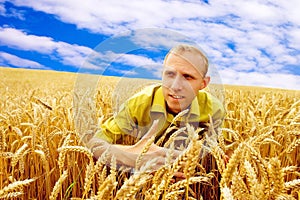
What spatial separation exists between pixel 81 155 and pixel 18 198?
1.37ft

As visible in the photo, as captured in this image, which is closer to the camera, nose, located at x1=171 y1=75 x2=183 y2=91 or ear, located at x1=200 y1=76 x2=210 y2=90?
nose, located at x1=171 y1=75 x2=183 y2=91

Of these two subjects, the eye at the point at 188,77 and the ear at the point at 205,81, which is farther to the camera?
the ear at the point at 205,81

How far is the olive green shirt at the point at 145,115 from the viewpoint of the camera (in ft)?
6.68

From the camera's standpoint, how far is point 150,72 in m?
1.83

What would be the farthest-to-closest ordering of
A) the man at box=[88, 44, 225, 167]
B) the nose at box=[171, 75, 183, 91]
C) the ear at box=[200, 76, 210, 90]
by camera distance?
the ear at box=[200, 76, 210, 90]
the nose at box=[171, 75, 183, 91]
the man at box=[88, 44, 225, 167]

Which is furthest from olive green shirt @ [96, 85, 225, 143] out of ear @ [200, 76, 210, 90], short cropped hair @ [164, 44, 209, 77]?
short cropped hair @ [164, 44, 209, 77]

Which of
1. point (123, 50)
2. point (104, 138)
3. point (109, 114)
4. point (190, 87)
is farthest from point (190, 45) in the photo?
point (109, 114)

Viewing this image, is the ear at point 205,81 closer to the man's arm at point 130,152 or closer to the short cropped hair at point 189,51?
the short cropped hair at point 189,51

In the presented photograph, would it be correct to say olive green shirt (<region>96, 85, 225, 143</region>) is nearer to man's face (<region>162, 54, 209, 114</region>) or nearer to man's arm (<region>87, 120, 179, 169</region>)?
man's face (<region>162, 54, 209, 114</region>)

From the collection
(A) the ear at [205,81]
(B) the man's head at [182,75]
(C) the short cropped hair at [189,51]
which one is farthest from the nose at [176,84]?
(A) the ear at [205,81]

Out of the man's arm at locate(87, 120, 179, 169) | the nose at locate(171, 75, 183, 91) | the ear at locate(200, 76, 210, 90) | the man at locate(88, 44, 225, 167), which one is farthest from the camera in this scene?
the ear at locate(200, 76, 210, 90)

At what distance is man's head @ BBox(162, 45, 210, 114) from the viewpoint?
6.30 ft

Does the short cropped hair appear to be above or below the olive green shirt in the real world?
above

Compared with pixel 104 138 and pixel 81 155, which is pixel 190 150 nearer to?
pixel 104 138
